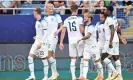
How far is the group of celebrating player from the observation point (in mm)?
18062

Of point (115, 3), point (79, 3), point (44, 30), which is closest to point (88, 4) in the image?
point (79, 3)

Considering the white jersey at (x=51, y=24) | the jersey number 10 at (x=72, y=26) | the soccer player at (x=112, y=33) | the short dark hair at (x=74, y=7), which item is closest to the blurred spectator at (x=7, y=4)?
the white jersey at (x=51, y=24)

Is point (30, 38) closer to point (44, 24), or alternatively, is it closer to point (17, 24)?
point (17, 24)

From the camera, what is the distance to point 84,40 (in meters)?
18.2

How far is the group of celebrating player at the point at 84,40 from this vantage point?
18062mm

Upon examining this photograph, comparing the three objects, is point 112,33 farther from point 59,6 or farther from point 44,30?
point 59,6

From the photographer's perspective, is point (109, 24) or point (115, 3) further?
point (115, 3)

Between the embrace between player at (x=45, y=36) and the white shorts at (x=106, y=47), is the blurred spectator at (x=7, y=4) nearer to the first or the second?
the embrace between player at (x=45, y=36)

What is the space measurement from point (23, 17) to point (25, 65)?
1.88m

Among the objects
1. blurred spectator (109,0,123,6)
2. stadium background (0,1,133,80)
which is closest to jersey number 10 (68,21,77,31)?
stadium background (0,1,133,80)

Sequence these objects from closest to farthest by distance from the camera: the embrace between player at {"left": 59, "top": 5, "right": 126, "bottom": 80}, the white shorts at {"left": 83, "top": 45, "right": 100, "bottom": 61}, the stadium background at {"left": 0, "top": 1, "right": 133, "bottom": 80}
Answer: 1. the embrace between player at {"left": 59, "top": 5, "right": 126, "bottom": 80}
2. the white shorts at {"left": 83, "top": 45, "right": 100, "bottom": 61}
3. the stadium background at {"left": 0, "top": 1, "right": 133, "bottom": 80}

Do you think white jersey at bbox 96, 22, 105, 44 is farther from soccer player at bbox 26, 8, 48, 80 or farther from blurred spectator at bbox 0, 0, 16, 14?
blurred spectator at bbox 0, 0, 16, 14

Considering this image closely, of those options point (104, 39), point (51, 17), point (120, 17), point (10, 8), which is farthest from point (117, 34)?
point (10, 8)

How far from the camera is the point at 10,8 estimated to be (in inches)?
891
